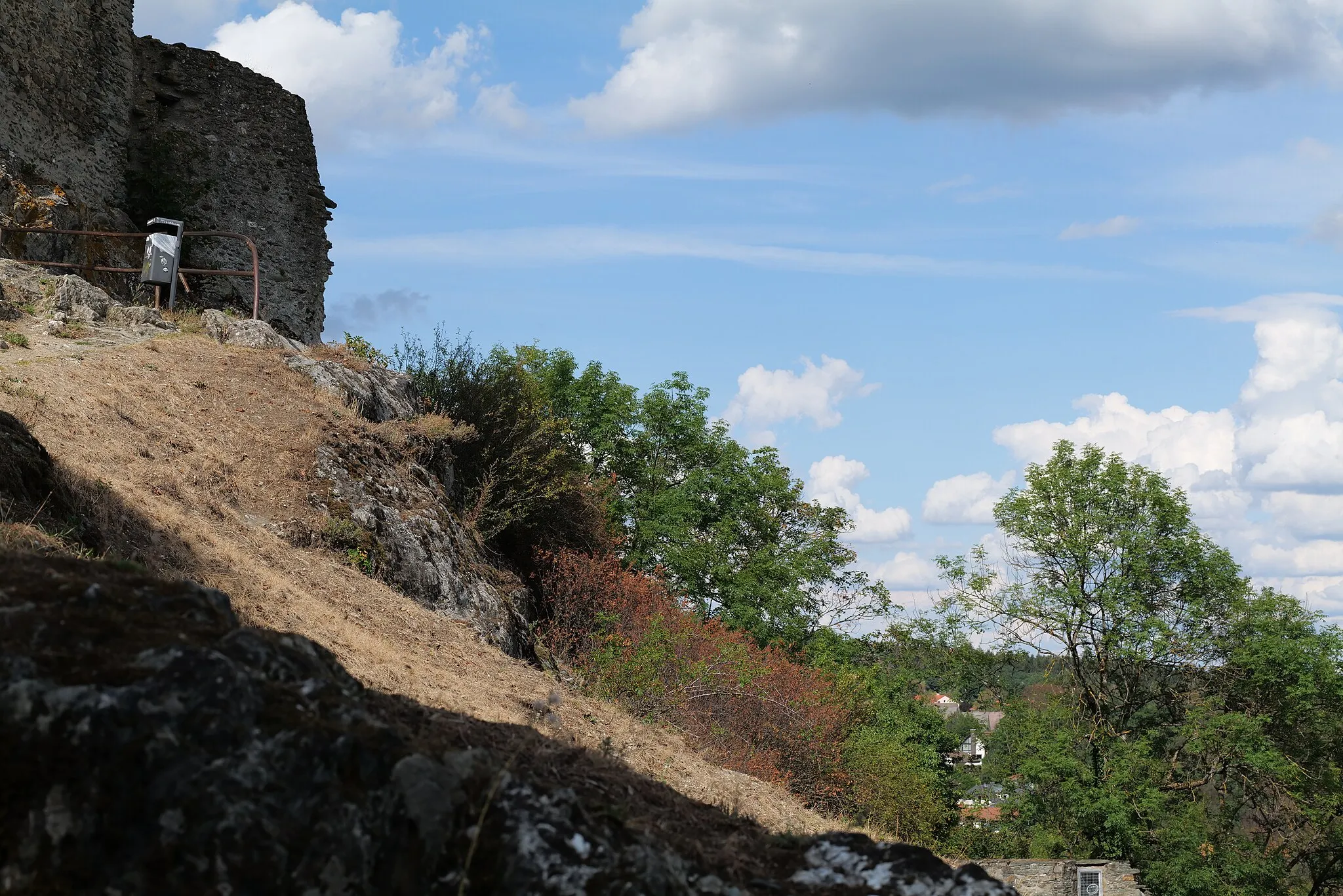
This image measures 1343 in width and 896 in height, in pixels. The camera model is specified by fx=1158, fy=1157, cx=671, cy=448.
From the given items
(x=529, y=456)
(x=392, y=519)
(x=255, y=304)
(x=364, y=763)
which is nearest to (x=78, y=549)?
(x=364, y=763)

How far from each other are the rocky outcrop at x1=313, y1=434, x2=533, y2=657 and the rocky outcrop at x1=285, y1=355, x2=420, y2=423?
32.1 inches

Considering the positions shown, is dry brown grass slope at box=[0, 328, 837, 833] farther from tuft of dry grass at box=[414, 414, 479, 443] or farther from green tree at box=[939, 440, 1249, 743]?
green tree at box=[939, 440, 1249, 743]

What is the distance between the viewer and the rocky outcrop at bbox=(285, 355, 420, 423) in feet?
51.6

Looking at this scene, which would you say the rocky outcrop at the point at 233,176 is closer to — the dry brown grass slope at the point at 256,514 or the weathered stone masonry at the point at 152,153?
the weathered stone masonry at the point at 152,153

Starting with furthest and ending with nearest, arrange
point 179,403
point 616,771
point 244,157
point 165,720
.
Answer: point 244,157, point 179,403, point 616,771, point 165,720

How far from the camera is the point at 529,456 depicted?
21.0 m

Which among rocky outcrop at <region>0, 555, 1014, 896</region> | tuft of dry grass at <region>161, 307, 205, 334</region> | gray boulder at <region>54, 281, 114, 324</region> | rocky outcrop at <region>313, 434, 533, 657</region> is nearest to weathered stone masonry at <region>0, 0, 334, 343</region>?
gray boulder at <region>54, 281, 114, 324</region>

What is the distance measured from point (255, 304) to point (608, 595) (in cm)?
837

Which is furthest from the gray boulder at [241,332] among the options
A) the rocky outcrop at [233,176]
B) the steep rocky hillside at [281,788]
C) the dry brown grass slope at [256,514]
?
the steep rocky hillside at [281,788]

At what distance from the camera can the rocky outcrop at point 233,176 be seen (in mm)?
22344

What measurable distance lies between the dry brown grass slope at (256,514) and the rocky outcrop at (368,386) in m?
0.53

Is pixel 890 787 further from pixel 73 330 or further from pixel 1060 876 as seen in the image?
pixel 73 330

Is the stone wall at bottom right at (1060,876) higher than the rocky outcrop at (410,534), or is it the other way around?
the rocky outcrop at (410,534)

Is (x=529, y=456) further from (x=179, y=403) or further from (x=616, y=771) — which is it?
(x=616, y=771)
